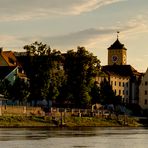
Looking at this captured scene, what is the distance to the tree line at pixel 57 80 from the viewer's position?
Answer: 138 m

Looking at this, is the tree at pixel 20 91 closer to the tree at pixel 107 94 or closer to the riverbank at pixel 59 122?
the riverbank at pixel 59 122

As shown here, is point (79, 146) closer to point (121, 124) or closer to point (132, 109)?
point (121, 124)

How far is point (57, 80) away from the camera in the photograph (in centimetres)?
14225

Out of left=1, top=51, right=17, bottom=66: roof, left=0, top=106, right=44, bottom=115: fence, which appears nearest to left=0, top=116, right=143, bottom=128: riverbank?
left=0, top=106, right=44, bottom=115: fence

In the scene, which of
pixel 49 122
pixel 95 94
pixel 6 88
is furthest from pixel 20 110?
pixel 95 94

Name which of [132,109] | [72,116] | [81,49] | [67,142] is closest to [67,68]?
[81,49]

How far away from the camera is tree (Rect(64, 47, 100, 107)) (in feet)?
488

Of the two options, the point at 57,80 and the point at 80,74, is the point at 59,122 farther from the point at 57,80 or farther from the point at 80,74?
the point at 80,74

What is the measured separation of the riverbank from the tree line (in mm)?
5577

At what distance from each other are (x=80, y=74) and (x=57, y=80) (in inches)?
423

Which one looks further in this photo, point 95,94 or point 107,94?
point 107,94

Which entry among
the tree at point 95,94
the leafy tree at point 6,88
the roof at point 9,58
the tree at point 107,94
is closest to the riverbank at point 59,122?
the tree at point 95,94

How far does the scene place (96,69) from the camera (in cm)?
15275

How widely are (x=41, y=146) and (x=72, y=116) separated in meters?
69.6
